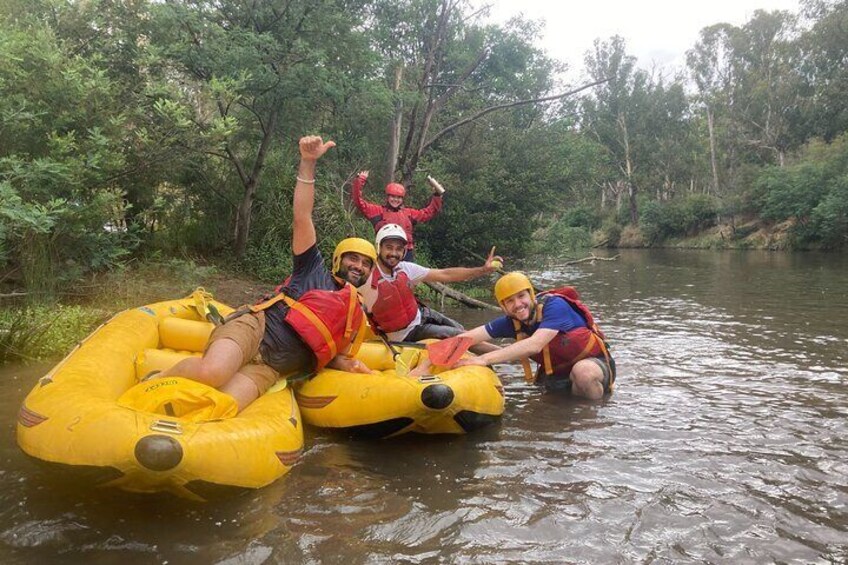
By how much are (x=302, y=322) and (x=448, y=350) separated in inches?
45.1

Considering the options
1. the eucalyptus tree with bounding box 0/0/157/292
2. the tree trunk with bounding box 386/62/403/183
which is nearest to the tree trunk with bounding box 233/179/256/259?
the eucalyptus tree with bounding box 0/0/157/292

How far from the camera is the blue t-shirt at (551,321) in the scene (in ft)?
15.5

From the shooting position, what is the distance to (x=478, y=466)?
3.45 meters

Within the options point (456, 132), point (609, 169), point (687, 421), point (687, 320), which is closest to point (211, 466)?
point (687, 421)

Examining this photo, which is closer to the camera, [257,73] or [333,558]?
[333,558]

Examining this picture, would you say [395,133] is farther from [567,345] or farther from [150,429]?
[150,429]

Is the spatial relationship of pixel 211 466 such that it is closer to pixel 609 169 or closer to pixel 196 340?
pixel 196 340

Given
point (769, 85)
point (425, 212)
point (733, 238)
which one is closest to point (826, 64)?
point (769, 85)

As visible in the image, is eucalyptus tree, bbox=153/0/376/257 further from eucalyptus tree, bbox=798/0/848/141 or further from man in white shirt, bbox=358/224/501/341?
eucalyptus tree, bbox=798/0/848/141

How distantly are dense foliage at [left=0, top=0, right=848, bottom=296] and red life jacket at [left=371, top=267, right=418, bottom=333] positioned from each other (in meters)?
2.80

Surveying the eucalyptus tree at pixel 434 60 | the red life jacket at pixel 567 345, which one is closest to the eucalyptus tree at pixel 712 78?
the eucalyptus tree at pixel 434 60

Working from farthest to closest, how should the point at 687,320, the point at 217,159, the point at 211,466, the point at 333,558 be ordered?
the point at 217,159, the point at 687,320, the point at 211,466, the point at 333,558

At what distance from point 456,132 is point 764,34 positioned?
3359 cm

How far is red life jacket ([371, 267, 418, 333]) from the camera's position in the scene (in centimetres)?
522
